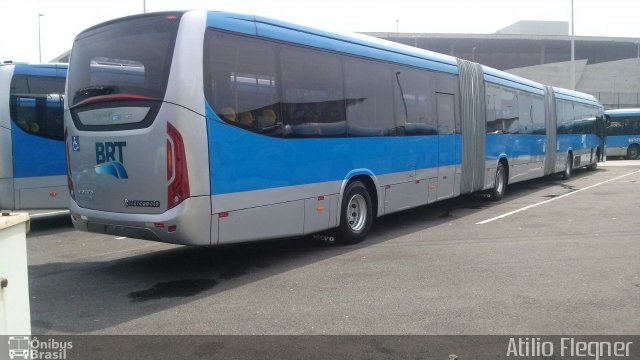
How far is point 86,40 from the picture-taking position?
705cm

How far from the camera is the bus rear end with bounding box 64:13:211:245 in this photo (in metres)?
6.04

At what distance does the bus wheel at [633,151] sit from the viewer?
3531 centimetres

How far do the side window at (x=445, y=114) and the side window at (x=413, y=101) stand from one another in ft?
1.04

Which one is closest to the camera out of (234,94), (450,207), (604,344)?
(604,344)

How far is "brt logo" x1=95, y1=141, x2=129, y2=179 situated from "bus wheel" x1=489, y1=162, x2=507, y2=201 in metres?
10.2

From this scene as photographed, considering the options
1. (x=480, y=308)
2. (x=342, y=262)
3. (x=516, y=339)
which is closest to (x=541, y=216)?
(x=342, y=262)

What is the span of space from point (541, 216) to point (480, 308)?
6730mm

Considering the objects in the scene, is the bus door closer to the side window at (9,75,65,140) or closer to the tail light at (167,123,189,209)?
the tail light at (167,123,189,209)

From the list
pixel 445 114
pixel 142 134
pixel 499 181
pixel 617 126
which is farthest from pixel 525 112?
pixel 617 126

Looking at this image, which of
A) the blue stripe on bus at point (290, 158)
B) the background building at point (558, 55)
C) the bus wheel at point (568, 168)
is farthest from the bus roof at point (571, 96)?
the background building at point (558, 55)

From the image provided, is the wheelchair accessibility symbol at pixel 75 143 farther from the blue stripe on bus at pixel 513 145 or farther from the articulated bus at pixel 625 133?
the articulated bus at pixel 625 133

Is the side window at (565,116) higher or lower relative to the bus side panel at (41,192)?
higher

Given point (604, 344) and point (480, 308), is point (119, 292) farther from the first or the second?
point (604, 344)

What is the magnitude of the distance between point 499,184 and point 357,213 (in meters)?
6.95
